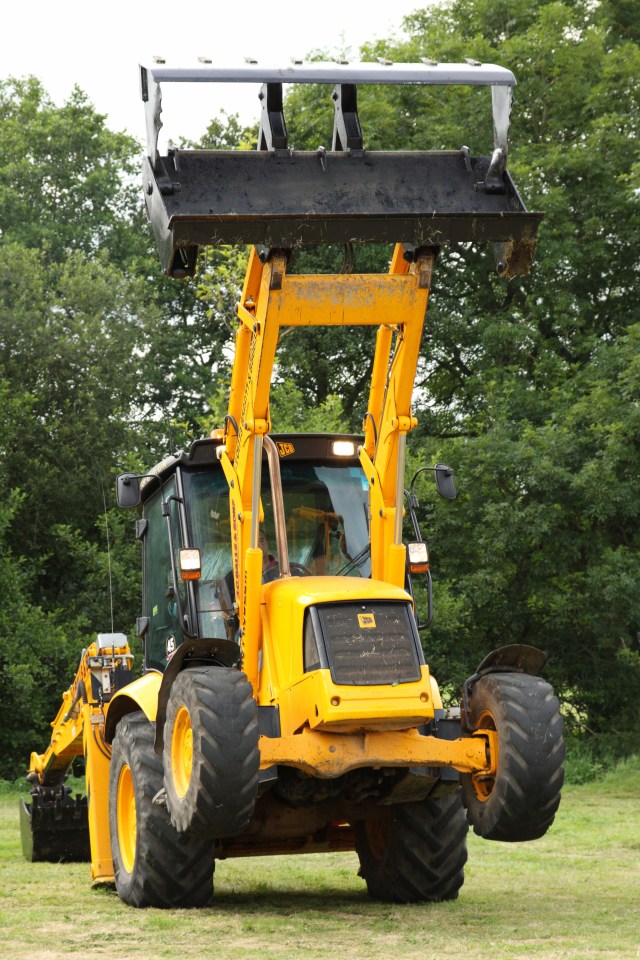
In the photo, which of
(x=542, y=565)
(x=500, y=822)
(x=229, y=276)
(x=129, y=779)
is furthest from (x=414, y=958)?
(x=229, y=276)

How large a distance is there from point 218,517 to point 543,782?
2558 mm

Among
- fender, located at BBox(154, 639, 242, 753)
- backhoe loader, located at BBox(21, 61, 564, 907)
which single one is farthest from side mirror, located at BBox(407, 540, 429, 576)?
fender, located at BBox(154, 639, 242, 753)

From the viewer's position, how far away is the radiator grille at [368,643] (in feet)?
24.3

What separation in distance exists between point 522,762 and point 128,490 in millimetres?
3024

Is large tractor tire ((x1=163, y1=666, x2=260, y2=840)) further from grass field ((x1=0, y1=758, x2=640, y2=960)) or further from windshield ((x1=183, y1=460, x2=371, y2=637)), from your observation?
windshield ((x1=183, y1=460, x2=371, y2=637))

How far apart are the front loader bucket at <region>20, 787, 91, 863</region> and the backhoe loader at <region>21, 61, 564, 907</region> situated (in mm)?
2369

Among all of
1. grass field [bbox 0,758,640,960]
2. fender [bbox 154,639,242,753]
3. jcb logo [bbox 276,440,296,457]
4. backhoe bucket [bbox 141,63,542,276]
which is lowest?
grass field [bbox 0,758,640,960]

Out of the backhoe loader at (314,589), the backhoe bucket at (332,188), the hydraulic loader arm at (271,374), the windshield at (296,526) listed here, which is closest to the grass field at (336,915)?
the backhoe loader at (314,589)

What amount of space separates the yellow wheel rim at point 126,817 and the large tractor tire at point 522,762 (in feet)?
7.62

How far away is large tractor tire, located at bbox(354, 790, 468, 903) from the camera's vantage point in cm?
874

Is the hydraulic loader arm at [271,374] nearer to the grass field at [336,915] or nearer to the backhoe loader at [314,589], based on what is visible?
the backhoe loader at [314,589]

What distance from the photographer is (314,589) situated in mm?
7723

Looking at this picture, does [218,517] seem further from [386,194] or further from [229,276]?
[229,276]

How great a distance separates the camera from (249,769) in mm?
7105
